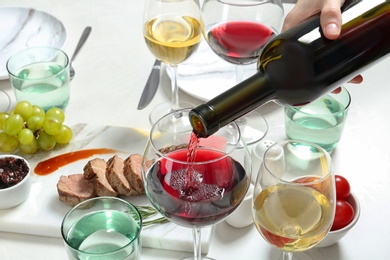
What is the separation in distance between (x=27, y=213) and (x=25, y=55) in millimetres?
435

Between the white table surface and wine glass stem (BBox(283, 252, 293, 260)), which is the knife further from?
wine glass stem (BBox(283, 252, 293, 260))

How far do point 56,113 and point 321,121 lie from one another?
1.81 ft

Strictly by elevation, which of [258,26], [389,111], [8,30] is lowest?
[389,111]

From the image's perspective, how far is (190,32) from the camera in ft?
4.55

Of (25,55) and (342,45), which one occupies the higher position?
(342,45)

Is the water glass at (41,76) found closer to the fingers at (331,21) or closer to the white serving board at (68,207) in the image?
the white serving board at (68,207)

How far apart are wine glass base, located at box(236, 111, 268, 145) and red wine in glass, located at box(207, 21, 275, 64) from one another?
141 millimetres

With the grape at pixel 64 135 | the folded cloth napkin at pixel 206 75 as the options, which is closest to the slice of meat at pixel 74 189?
the grape at pixel 64 135

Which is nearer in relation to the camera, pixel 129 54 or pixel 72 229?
pixel 72 229

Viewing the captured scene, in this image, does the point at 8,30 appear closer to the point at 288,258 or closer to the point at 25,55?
the point at 25,55

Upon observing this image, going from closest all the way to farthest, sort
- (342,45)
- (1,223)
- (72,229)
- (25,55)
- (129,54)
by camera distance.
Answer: (342,45), (72,229), (1,223), (25,55), (129,54)

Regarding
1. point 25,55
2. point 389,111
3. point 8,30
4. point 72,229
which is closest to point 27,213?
point 72,229

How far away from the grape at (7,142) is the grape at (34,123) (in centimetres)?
4

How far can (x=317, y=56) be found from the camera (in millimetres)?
966
